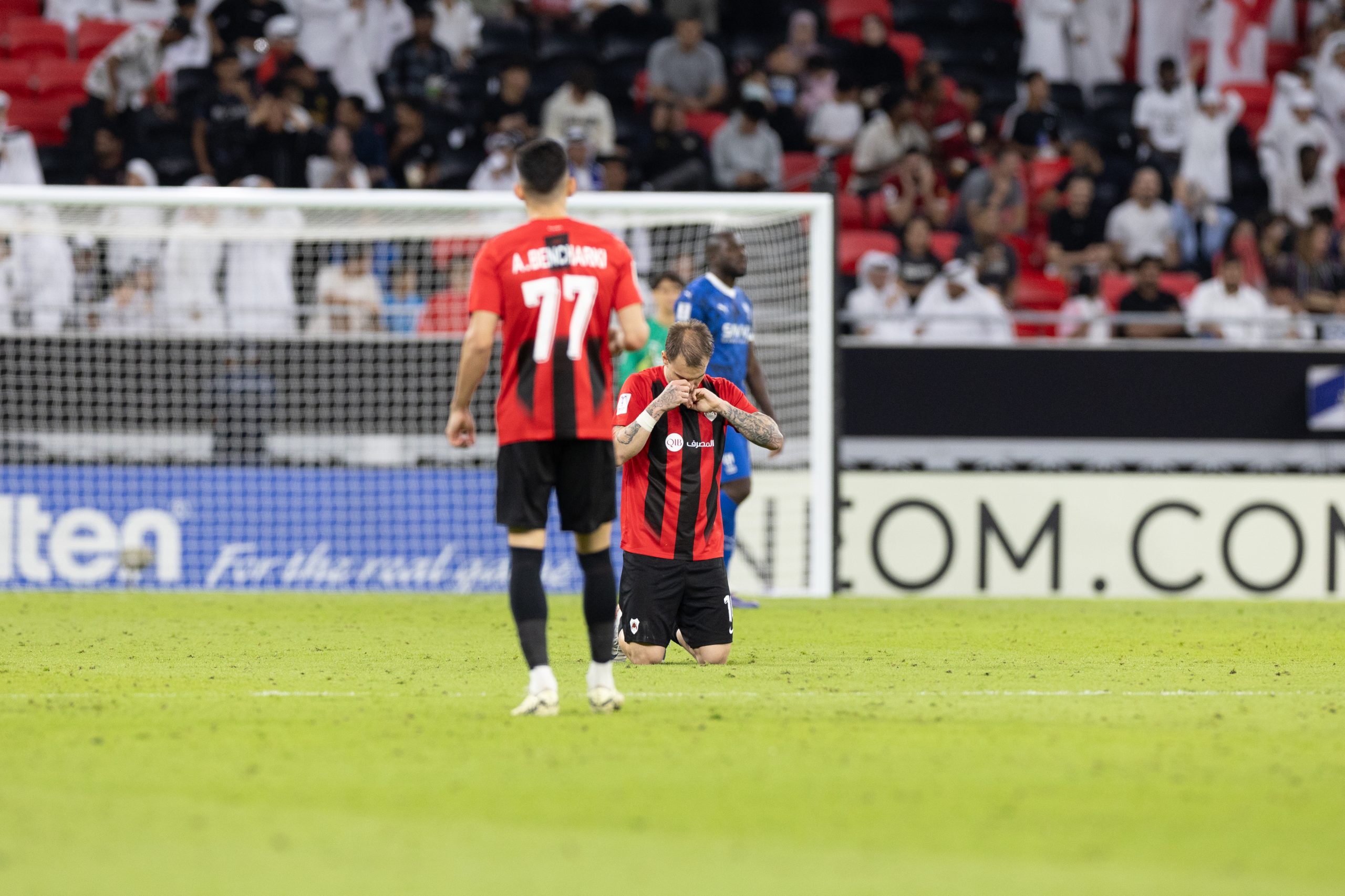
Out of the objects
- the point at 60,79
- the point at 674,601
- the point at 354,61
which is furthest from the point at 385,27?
the point at 674,601

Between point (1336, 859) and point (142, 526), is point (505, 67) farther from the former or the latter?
point (1336, 859)

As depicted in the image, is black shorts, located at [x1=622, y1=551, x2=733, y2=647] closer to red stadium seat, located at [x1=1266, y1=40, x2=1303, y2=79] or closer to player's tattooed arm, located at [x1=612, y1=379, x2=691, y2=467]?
player's tattooed arm, located at [x1=612, y1=379, x2=691, y2=467]

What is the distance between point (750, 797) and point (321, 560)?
8661 millimetres

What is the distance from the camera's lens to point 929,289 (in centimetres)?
1488

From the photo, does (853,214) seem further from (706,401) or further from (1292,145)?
(706,401)

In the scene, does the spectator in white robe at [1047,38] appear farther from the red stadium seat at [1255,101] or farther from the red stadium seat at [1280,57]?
the red stadium seat at [1280,57]

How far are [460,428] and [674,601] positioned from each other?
201 centimetres

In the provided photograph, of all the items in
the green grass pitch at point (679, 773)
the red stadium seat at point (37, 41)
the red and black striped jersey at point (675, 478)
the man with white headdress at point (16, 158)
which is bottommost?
the green grass pitch at point (679, 773)

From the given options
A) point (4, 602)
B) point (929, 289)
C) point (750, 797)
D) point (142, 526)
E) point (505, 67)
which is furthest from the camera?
point (505, 67)

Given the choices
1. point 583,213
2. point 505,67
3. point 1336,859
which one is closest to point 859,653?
point 1336,859

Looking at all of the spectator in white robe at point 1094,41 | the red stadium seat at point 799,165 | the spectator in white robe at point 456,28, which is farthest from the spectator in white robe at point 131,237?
the spectator in white robe at point 1094,41

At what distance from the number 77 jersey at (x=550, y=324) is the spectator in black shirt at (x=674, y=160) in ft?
33.2

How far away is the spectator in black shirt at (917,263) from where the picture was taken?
15062 millimetres

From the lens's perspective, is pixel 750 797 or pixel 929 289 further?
pixel 929 289
